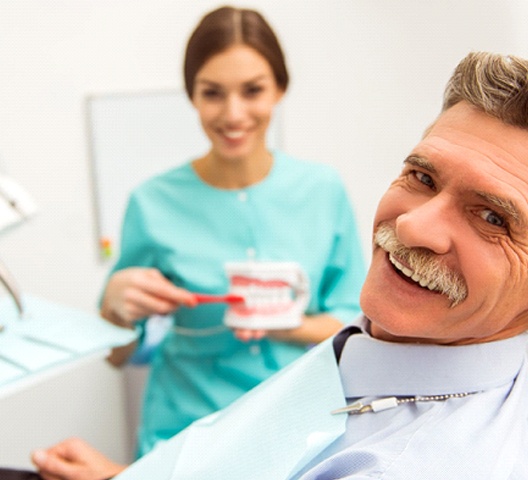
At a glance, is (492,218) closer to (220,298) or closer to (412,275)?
(412,275)

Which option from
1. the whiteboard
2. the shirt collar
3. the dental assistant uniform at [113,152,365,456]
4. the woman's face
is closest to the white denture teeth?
the dental assistant uniform at [113,152,365,456]

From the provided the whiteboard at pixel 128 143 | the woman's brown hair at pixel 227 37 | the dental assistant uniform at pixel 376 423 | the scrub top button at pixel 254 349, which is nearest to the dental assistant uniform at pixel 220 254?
the scrub top button at pixel 254 349

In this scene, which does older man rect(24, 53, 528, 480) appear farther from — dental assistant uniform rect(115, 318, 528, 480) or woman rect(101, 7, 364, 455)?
woman rect(101, 7, 364, 455)

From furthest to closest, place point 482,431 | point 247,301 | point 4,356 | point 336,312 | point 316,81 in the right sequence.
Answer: point 316,81 < point 336,312 < point 247,301 < point 4,356 < point 482,431

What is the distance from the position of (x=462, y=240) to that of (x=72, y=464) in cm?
73

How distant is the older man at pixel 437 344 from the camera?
0.67 m

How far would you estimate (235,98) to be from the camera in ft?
4.32

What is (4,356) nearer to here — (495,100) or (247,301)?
(247,301)

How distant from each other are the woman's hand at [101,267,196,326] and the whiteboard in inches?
28.5

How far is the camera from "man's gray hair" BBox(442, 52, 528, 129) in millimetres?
672

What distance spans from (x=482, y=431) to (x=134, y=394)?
1551 millimetres

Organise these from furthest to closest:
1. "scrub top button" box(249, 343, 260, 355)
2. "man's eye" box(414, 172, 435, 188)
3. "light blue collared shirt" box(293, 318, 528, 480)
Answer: "scrub top button" box(249, 343, 260, 355) < "man's eye" box(414, 172, 435, 188) < "light blue collared shirt" box(293, 318, 528, 480)

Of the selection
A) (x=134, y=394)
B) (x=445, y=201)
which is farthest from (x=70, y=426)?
(x=445, y=201)

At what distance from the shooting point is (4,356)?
1025mm
